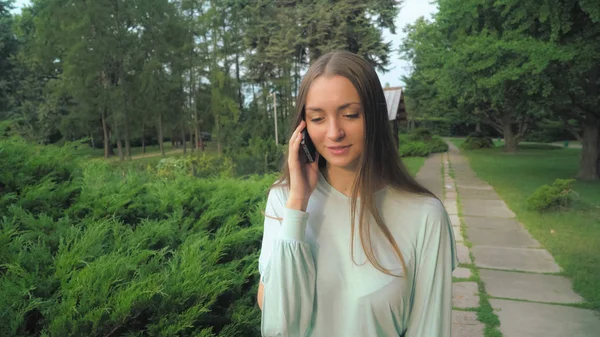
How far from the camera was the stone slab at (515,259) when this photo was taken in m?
5.49

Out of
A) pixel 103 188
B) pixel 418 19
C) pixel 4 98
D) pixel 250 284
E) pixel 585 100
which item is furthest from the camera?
pixel 418 19

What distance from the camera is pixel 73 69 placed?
76.9 ft

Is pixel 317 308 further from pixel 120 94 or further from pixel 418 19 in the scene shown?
pixel 418 19

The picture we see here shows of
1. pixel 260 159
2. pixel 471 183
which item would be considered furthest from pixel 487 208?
pixel 260 159

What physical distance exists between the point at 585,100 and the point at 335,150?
43.8ft

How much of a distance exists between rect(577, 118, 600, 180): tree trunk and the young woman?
14.7 m

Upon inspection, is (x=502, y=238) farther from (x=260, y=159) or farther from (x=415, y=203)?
(x=415, y=203)

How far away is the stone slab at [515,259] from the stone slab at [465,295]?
0.88 metres

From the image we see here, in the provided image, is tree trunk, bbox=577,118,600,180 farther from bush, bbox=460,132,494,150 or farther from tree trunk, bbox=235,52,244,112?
tree trunk, bbox=235,52,244,112

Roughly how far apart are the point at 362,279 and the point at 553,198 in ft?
28.8

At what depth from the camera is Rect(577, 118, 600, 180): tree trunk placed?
43.7 feet

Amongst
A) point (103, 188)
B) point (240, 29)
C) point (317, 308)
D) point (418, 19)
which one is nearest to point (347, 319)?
point (317, 308)

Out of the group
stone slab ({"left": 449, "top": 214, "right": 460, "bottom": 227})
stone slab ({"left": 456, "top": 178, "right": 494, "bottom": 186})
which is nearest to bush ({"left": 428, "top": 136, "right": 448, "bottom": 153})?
stone slab ({"left": 456, "top": 178, "right": 494, "bottom": 186})

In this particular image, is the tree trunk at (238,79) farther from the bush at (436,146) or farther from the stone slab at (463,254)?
the stone slab at (463,254)
